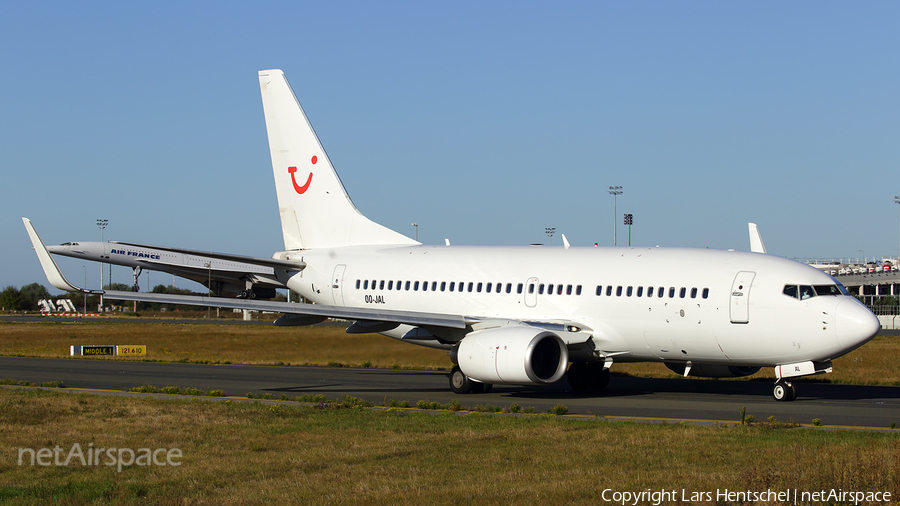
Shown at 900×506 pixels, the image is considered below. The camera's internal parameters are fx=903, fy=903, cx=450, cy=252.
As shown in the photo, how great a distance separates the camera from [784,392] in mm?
21469

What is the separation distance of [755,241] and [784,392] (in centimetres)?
501

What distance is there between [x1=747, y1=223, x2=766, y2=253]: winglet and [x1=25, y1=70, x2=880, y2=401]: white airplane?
0.06 m

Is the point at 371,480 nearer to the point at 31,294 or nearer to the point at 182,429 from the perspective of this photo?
the point at 182,429

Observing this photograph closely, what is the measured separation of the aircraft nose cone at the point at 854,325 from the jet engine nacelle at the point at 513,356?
6.31 meters

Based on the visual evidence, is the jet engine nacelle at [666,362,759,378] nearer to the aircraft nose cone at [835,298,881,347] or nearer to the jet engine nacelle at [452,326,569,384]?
the jet engine nacelle at [452,326,569,384]

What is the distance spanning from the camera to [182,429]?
15.9m

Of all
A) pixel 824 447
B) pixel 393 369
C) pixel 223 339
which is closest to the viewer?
pixel 824 447

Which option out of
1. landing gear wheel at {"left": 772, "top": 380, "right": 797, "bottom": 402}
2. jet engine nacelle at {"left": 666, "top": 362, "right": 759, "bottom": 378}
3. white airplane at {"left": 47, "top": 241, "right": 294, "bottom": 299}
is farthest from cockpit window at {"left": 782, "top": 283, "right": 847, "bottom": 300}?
white airplane at {"left": 47, "top": 241, "right": 294, "bottom": 299}

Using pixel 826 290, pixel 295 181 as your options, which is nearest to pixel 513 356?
pixel 826 290

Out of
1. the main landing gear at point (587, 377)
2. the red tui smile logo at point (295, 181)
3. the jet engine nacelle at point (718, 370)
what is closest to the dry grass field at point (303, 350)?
the main landing gear at point (587, 377)

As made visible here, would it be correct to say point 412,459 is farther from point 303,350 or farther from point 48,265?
point 48,265

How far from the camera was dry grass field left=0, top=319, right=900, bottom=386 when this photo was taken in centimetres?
2661

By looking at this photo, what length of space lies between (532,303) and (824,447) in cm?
1211

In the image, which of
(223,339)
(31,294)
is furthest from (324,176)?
(31,294)
